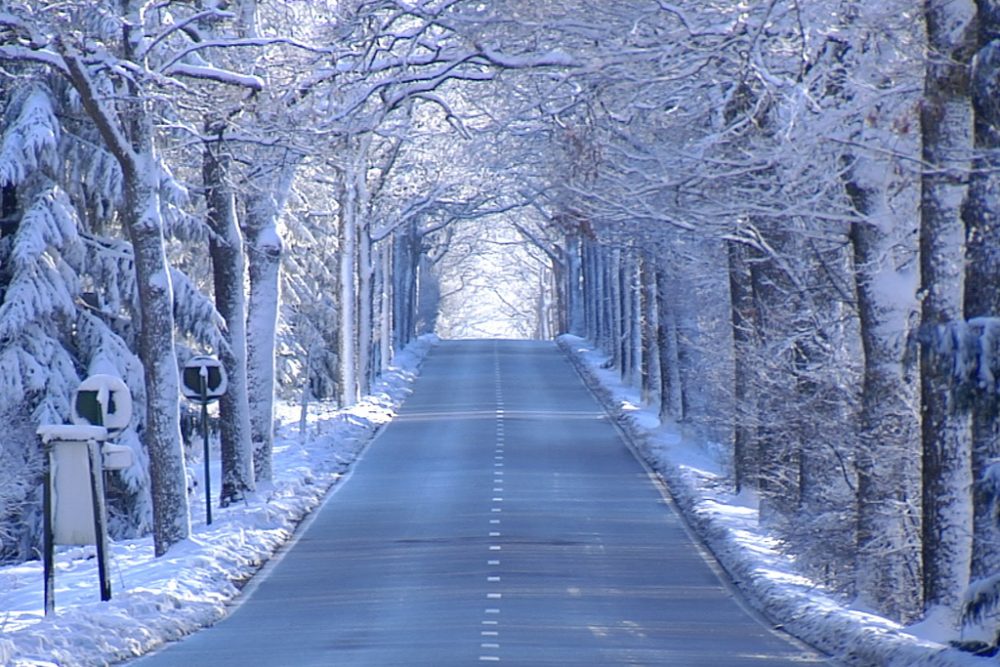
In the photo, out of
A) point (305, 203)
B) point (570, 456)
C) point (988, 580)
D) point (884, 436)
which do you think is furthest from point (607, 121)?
point (305, 203)

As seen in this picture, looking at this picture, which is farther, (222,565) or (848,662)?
(222,565)

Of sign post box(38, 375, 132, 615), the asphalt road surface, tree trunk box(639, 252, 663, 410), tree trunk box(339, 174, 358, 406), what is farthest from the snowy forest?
tree trunk box(639, 252, 663, 410)

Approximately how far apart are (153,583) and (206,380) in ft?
23.4

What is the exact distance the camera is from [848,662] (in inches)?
666

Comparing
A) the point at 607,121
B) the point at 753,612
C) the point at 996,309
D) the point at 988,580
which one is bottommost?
the point at 753,612

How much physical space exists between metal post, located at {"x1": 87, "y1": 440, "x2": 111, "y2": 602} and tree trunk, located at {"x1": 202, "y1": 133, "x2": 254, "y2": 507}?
39.9ft

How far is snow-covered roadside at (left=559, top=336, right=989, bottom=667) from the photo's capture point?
53.9 ft

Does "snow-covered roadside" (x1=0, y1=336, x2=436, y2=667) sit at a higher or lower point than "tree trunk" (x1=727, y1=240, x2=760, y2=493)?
lower

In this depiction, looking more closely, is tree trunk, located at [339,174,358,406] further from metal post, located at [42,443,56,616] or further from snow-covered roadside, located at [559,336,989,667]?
metal post, located at [42,443,56,616]

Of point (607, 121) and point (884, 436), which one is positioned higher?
point (607, 121)

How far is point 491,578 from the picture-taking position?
919 inches

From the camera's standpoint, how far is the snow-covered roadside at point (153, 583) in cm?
1636

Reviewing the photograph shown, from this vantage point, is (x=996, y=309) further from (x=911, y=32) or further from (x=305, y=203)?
(x=305, y=203)

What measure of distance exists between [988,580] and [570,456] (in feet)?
95.1
